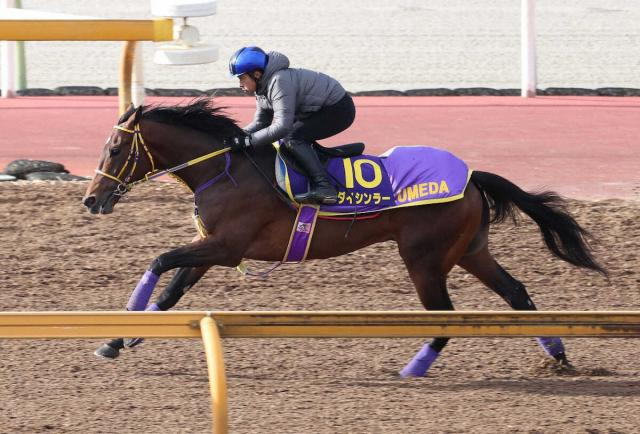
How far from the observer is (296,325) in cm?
554

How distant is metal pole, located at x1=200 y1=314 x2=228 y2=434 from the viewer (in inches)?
200

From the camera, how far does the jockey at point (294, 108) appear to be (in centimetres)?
708

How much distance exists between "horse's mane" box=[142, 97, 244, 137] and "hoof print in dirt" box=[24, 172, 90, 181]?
3781 millimetres

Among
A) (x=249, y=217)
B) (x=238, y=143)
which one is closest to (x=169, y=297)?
(x=249, y=217)

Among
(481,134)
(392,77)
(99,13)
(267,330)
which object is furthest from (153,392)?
(99,13)

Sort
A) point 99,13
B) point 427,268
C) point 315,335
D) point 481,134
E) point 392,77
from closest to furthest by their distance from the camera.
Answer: point 315,335 < point 427,268 < point 481,134 < point 392,77 < point 99,13

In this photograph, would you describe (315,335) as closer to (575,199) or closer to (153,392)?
(153,392)

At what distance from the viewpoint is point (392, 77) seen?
53.5 feet

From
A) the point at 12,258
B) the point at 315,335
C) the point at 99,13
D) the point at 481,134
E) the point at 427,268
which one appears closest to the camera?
the point at 315,335

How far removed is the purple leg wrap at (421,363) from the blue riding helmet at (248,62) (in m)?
1.77

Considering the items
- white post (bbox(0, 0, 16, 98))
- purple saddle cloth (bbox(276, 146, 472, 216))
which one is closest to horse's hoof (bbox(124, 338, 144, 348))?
purple saddle cloth (bbox(276, 146, 472, 216))

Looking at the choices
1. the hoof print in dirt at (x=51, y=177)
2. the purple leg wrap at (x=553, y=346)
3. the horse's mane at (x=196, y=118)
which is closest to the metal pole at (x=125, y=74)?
the hoof print in dirt at (x=51, y=177)

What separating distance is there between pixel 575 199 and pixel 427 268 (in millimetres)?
3789

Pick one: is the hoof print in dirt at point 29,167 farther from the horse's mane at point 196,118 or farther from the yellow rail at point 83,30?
the horse's mane at point 196,118
